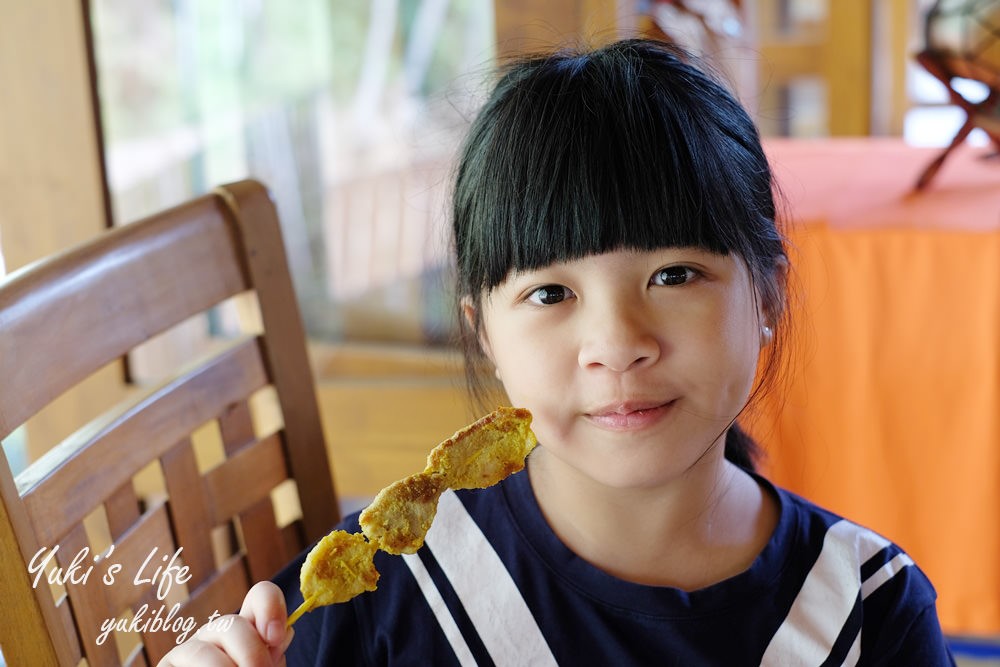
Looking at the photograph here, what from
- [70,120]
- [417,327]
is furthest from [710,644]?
[70,120]

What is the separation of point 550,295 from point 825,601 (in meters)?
0.35

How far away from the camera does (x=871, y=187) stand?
1807 millimetres

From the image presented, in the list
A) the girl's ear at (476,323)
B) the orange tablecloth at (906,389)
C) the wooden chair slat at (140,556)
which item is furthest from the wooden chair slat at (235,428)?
the orange tablecloth at (906,389)

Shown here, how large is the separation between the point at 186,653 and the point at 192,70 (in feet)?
5.21

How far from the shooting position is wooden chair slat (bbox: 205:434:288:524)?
0.92 metres

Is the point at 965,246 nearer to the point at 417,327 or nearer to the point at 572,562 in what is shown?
the point at 572,562

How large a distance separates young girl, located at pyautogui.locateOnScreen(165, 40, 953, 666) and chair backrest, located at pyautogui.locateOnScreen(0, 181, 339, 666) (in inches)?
3.9

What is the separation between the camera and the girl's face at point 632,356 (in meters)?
0.78

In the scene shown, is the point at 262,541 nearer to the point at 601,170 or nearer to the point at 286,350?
the point at 286,350

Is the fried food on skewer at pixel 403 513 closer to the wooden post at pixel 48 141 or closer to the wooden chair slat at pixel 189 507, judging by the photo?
the wooden chair slat at pixel 189 507

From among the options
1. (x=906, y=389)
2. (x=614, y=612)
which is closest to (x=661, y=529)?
(x=614, y=612)

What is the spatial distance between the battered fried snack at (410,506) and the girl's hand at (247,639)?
0.9 inches

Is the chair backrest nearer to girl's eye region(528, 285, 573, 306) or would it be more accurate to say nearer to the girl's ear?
Answer: the girl's ear

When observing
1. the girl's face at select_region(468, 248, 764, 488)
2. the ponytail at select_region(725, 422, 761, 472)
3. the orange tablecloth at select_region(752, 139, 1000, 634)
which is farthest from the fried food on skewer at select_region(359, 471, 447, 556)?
the orange tablecloth at select_region(752, 139, 1000, 634)
